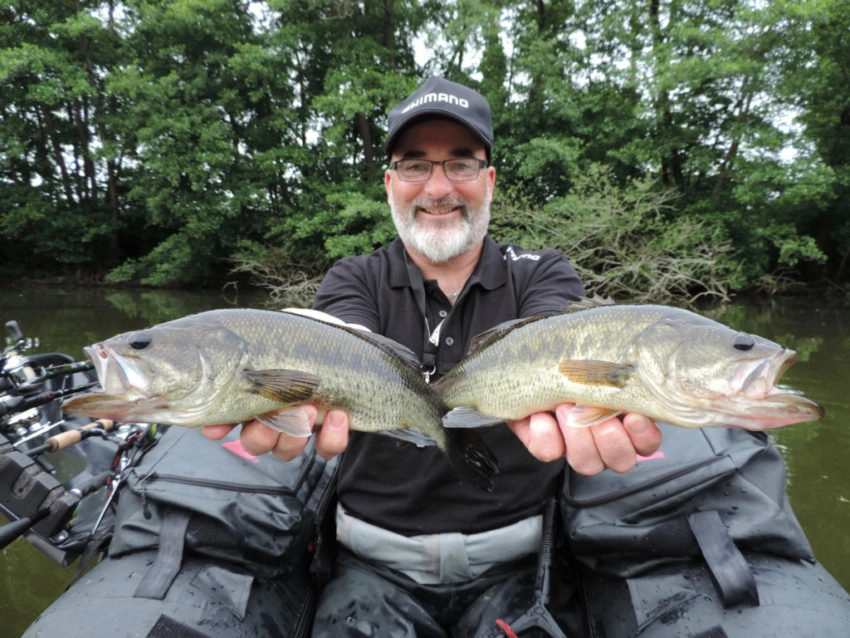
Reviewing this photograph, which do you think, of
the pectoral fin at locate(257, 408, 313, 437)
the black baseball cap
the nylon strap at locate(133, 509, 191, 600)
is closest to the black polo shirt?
the pectoral fin at locate(257, 408, 313, 437)

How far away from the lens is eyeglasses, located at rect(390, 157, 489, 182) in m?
2.65

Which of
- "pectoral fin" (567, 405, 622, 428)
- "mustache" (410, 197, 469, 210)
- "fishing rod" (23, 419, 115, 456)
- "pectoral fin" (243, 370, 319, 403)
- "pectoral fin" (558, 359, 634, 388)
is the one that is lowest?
"fishing rod" (23, 419, 115, 456)

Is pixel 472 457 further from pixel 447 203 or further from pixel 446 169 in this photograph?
pixel 446 169

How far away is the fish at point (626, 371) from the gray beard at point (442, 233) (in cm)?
74

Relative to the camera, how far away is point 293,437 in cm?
177

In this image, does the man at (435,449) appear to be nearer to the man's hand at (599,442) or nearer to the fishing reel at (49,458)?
the man's hand at (599,442)

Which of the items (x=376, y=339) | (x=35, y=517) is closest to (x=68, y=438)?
(x=35, y=517)

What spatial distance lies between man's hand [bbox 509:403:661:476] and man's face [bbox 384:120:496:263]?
1158mm

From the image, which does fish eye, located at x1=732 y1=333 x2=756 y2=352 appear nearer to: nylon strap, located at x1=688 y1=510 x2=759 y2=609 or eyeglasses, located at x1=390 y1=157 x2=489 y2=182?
nylon strap, located at x1=688 y1=510 x2=759 y2=609

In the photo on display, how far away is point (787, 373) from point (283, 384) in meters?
7.70

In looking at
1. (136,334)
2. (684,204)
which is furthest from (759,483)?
(684,204)

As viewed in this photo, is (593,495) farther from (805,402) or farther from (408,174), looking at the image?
(408,174)

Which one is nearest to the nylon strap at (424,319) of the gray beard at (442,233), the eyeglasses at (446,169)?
the gray beard at (442,233)

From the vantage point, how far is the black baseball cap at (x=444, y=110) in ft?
8.13
